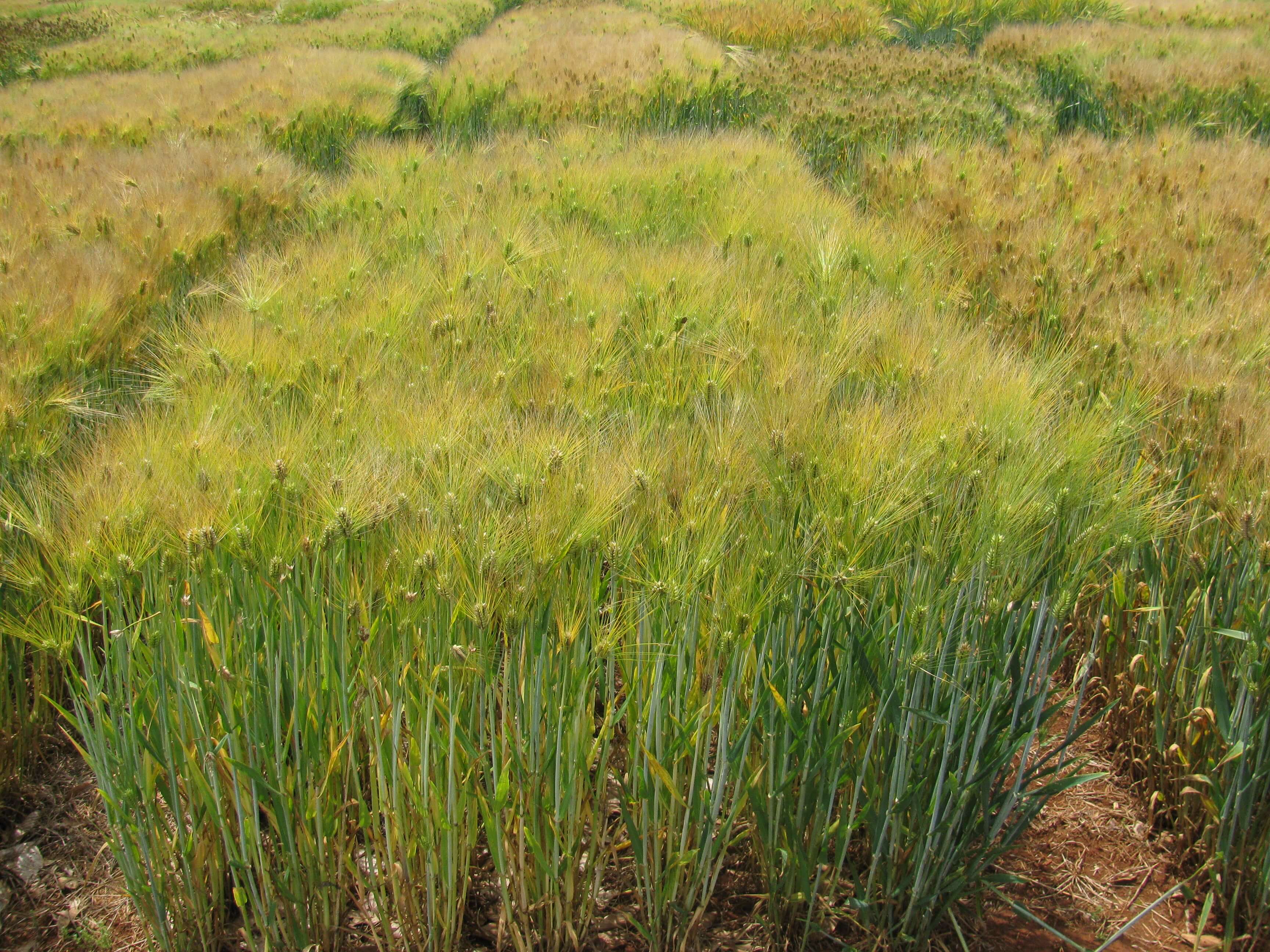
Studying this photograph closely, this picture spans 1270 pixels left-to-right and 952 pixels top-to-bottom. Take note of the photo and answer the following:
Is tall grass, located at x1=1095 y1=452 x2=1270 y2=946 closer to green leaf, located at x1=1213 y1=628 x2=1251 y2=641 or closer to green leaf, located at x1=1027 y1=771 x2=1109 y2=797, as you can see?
green leaf, located at x1=1213 y1=628 x2=1251 y2=641

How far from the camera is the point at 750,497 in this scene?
6.58 ft

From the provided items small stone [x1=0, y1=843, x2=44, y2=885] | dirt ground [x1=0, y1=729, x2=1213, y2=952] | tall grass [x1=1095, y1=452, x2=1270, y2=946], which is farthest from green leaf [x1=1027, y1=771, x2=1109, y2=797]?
small stone [x1=0, y1=843, x2=44, y2=885]

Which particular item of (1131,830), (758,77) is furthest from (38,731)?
(758,77)

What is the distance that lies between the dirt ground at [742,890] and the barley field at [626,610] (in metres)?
0.01

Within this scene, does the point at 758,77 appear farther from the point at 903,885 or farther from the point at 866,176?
the point at 903,885

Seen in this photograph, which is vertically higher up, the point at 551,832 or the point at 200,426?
the point at 200,426

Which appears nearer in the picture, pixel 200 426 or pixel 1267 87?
pixel 200 426

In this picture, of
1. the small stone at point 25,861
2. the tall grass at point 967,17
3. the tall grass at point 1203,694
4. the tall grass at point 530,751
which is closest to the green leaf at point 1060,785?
the tall grass at point 530,751

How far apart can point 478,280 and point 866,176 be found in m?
3.55

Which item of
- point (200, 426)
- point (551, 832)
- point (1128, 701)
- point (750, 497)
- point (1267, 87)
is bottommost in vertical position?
point (1128, 701)

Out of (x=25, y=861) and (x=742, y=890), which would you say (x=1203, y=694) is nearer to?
(x=742, y=890)

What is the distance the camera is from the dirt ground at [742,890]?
1.88 m

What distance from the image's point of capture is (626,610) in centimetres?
170

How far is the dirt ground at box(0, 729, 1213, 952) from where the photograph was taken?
1.88 m
